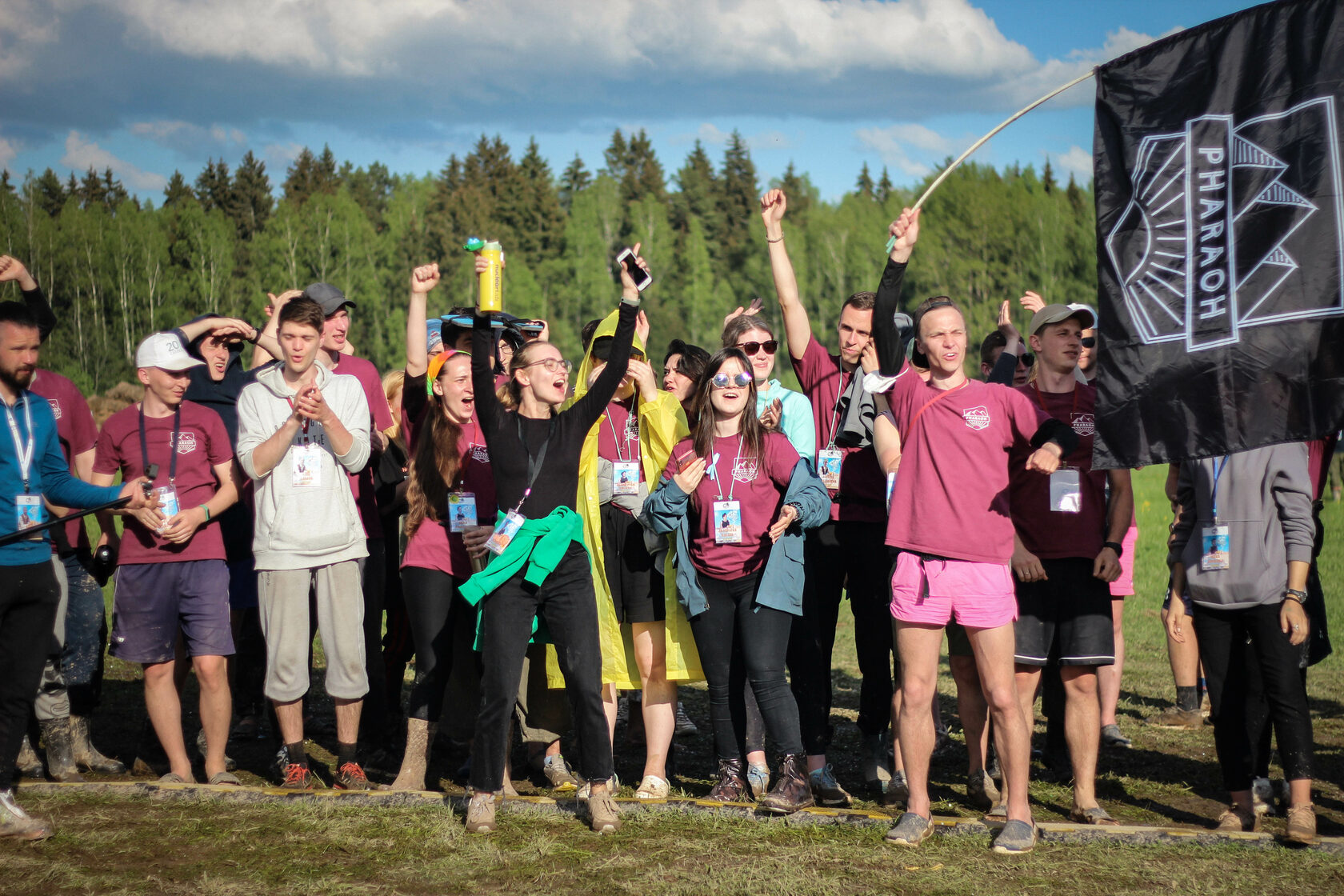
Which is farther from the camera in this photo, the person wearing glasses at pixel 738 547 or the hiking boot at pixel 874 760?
the hiking boot at pixel 874 760

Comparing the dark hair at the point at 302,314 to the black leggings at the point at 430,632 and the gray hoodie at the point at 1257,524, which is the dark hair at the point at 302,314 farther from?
the gray hoodie at the point at 1257,524

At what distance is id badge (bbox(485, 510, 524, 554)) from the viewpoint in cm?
522

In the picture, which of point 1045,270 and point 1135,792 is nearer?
point 1135,792

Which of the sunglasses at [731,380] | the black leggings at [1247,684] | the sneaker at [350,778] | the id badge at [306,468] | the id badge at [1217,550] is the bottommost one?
the sneaker at [350,778]

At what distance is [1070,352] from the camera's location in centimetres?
556

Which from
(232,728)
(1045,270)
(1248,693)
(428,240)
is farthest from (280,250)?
(1248,693)

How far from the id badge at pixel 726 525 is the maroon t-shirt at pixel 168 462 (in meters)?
2.77

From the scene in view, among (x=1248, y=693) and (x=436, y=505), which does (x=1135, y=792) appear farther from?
(x=436, y=505)

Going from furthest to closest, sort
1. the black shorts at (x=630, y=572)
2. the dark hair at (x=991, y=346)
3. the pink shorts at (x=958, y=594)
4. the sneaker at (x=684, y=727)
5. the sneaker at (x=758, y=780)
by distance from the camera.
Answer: the sneaker at (x=684, y=727)
the dark hair at (x=991, y=346)
the black shorts at (x=630, y=572)
the sneaker at (x=758, y=780)
the pink shorts at (x=958, y=594)

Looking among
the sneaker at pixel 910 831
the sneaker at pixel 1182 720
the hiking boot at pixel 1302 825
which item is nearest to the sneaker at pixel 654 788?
the sneaker at pixel 910 831

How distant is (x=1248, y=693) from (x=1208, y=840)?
2.30 ft

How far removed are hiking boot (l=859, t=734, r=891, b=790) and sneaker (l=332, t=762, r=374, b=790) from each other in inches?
105

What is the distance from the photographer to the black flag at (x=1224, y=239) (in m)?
4.93

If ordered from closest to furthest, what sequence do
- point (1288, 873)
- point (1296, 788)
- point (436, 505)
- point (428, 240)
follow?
point (1288, 873) < point (1296, 788) < point (436, 505) < point (428, 240)
